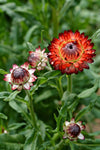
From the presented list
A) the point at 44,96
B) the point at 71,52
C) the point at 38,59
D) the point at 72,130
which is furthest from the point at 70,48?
the point at 44,96

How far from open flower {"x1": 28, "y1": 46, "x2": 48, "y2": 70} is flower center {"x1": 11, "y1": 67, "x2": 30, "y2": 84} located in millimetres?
75

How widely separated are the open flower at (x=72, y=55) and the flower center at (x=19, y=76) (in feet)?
0.38

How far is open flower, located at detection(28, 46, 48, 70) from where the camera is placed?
992mm

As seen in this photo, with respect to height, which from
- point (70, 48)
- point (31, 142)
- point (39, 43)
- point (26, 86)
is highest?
point (39, 43)

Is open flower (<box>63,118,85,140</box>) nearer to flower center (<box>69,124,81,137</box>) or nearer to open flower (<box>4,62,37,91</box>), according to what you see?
flower center (<box>69,124,81,137</box>)

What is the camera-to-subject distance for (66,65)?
35.1 inches

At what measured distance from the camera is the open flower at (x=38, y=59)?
0.99 meters

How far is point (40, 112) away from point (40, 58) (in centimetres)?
75

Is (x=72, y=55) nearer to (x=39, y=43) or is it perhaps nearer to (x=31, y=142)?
(x=31, y=142)

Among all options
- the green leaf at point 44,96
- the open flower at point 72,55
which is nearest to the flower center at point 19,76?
the open flower at point 72,55

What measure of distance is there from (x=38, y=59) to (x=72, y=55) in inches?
6.4

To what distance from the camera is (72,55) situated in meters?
0.90

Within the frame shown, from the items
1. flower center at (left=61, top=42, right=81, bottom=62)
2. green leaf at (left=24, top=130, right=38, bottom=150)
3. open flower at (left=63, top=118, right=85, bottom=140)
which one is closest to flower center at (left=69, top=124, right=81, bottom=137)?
open flower at (left=63, top=118, right=85, bottom=140)

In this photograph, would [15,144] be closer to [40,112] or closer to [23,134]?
[23,134]
